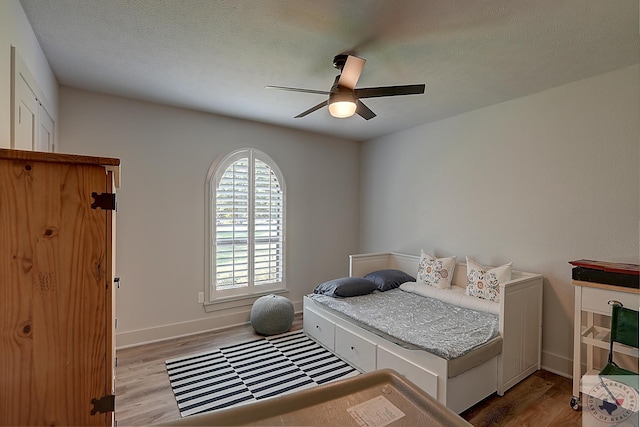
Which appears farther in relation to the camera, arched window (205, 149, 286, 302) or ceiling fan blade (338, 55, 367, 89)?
arched window (205, 149, 286, 302)

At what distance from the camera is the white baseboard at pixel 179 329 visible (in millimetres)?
3297

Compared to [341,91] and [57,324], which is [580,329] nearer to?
[341,91]

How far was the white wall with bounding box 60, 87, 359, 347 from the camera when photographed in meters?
3.19

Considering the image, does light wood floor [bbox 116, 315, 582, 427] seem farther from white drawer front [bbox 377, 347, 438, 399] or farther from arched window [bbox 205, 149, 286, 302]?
arched window [bbox 205, 149, 286, 302]

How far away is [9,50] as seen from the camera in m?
1.65

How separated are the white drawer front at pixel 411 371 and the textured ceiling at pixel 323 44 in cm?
228

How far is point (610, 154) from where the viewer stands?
8.46 feet

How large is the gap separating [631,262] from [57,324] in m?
3.66

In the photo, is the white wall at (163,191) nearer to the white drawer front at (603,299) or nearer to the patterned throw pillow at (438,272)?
the patterned throw pillow at (438,272)

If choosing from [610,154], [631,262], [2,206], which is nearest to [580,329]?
[631,262]

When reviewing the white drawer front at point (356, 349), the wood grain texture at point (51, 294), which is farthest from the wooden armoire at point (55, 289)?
the white drawer front at point (356, 349)

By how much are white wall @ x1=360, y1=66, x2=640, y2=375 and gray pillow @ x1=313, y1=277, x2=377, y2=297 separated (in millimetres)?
1013

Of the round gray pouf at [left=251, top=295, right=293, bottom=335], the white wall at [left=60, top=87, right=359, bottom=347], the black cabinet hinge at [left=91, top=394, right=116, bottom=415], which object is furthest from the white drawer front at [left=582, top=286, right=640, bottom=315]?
the white wall at [left=60, top=87, right=359, bottom=347]

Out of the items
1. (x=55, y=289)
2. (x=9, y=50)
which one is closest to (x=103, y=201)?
(x=55, y=289)
